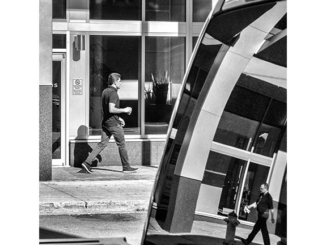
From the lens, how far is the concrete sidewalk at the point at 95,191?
27.2 feet

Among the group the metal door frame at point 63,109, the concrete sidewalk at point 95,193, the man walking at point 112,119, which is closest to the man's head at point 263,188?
the concrete sidewalk at point 95,193

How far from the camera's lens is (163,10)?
1298cm

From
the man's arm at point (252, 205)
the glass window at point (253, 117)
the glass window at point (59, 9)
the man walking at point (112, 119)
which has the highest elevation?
the glass window at point (59, 9)

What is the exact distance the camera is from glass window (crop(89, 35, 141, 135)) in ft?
42.0

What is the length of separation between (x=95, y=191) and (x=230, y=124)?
8.18 meters

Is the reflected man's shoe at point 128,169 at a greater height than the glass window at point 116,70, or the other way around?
the glass window at point 116,70

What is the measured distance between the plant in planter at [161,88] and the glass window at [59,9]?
7.84 feet

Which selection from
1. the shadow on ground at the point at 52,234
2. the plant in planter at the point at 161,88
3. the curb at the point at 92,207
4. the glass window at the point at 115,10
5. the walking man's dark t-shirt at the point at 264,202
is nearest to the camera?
the walking man's dark t-shirt at the point at 264,202

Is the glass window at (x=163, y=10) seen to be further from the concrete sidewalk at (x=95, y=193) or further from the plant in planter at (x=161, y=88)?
the concrete sidewalk at (x=95, y=193)


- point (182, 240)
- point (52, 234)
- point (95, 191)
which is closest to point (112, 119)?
point (95, 191)

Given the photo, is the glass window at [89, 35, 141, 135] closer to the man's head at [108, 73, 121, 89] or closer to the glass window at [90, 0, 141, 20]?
the glass window at [90, 0, 141, 20]

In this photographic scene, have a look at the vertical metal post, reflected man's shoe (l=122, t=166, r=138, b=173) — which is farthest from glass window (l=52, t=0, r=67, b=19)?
reflected man's shoe (l=122, t=166, r=138, b=173)

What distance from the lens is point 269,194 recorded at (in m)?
1.16
